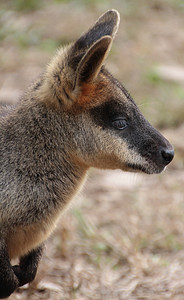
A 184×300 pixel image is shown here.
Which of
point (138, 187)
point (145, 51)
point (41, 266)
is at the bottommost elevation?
point (145, 51)

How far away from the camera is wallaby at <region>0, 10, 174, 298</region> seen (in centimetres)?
455

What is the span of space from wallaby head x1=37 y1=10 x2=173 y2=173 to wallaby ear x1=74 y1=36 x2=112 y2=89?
0.01 metres

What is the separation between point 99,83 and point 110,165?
0.64 meters

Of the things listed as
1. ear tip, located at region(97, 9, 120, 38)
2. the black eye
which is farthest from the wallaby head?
ear tip, located at region(97, 9, 120, 38)

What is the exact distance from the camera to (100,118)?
4.74m

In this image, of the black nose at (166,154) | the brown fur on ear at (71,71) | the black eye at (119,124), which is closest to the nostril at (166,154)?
the black nose at (166,154)

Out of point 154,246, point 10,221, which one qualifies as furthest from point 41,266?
point 10,221

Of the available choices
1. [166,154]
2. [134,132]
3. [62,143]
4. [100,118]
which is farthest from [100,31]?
[166,154]

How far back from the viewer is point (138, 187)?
762 centimetres

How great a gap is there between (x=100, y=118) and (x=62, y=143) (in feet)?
1.14

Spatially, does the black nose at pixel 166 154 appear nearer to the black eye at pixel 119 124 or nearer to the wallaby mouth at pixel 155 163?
the wallaby mouth at pixel 155 163

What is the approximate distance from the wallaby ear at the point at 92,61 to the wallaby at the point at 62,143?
10 mm

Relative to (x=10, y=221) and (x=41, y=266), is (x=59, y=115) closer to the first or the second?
(x=10, y=221)

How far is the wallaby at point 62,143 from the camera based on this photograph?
14.9 ft
